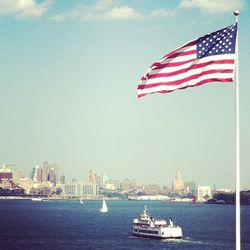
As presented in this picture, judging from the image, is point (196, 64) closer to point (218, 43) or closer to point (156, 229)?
point (218, 43)

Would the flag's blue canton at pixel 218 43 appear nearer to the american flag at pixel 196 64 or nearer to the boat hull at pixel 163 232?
the american flag at pixel 196 64

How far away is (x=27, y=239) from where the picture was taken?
90.4 meters

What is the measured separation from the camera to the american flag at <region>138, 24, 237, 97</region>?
1700 cm

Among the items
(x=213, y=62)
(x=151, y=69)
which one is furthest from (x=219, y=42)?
(x=151, y=69)

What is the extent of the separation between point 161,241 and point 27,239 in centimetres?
2083

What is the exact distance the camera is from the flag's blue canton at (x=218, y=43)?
675 inches

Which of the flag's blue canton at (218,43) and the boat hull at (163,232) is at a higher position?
the flag's blue canton at (218,43)

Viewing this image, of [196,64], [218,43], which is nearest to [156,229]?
[196,64]

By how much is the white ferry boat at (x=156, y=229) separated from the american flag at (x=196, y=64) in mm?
76561

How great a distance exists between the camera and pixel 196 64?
17.3 meters

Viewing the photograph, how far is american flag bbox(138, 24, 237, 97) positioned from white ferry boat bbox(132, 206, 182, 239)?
7656 centimetres

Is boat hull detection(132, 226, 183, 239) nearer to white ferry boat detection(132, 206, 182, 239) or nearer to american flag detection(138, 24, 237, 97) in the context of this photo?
white ferry boat detection(132, 206, 182, 239)

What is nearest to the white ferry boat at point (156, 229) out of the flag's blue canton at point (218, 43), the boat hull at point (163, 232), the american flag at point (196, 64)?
A: the boat hull at point (163, 232)

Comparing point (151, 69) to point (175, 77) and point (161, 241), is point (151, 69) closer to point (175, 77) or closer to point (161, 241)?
point (175, 77)
